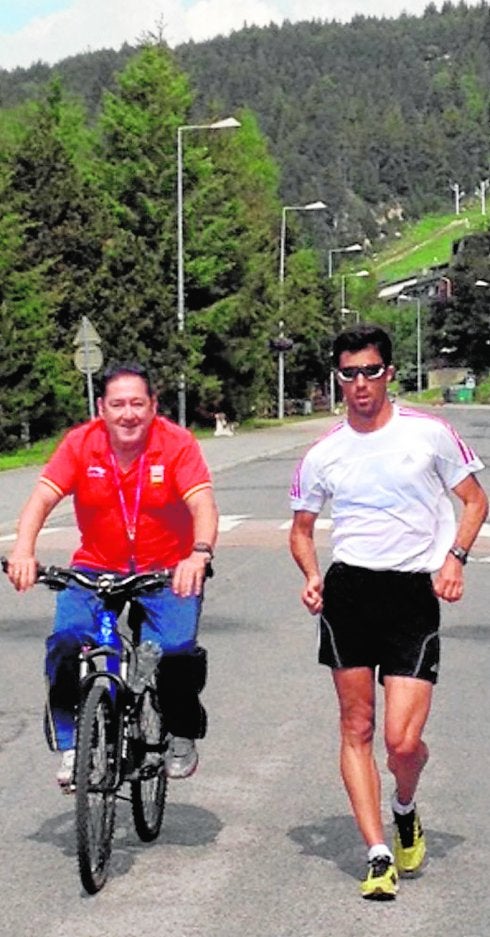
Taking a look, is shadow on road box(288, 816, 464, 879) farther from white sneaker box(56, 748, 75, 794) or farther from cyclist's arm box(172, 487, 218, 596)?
cyclist's arm box(172, 487, 218, 596)

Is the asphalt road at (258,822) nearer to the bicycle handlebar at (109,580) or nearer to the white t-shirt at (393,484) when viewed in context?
the bicycle handlebar at (109,580)

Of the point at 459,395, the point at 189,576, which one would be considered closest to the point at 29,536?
the point at 189,576

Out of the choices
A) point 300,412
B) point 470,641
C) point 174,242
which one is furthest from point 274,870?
point 300,412

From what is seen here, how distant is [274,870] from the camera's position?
19.8 ft

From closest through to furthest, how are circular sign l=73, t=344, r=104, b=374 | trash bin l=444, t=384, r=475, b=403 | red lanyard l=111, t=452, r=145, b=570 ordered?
1. red lanyard l=111, t=452, r=145, b=570
2. circular sign l=73, t=344, r=104, b=374
3. trash bin l=444, t=384, r=475, b=403

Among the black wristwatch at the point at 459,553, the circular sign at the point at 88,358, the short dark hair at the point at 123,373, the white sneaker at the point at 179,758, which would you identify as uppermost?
→ the short dark hair at the point at 123,373

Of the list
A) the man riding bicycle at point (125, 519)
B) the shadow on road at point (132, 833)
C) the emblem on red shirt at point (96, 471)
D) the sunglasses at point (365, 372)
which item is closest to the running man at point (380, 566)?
the sunglasses at point (365, 372)

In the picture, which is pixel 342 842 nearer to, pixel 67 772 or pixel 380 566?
pixel 67 772

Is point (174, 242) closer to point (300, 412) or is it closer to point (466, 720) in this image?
point (300, 412)

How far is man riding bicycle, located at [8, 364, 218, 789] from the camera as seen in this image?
609 centimetres

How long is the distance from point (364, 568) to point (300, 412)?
86.1 metres

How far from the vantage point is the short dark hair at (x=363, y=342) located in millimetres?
5863

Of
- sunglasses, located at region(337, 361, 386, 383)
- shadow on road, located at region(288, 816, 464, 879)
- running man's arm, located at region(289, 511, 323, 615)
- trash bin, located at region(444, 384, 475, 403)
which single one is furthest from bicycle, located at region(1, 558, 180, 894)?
trash bin, located at region(444, 384, 475, 403)

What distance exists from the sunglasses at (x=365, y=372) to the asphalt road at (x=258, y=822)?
1645 millimetres
